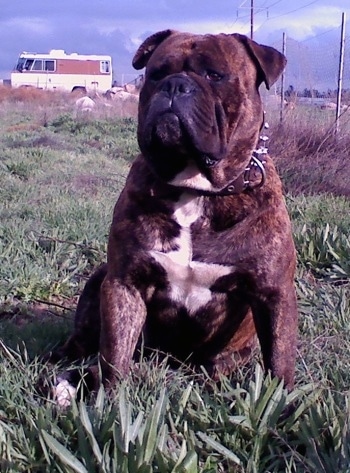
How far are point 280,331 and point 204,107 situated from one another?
36.4 inches

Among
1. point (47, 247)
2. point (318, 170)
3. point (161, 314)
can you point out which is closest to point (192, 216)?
point (161, 314)

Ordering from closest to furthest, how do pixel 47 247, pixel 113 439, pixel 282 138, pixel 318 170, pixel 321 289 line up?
pixel 113 439 < pixel 321 289 < pixel 47 247 < pixel 318 170 < pixel 282 138

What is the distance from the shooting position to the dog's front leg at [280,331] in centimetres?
311

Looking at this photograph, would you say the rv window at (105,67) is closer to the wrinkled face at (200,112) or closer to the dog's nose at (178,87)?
the wrinkled face at (200,112)

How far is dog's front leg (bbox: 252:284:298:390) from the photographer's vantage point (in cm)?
311

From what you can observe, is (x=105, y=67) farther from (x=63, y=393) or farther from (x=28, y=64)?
(x=63, y=393)

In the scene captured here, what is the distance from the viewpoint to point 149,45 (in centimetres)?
362

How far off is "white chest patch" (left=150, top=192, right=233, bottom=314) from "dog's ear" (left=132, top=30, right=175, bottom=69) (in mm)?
791

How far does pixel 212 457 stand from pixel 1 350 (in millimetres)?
1284

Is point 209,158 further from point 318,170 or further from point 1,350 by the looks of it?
point 318,170

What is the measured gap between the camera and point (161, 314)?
11.0 feet

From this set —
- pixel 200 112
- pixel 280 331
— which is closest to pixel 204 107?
pixel 200 112

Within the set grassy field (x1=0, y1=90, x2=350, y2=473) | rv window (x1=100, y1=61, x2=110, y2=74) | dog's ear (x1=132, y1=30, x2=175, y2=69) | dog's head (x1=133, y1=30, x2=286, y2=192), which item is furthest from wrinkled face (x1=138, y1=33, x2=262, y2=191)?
rv window (x1=100, y1=61, x2=110, y2=74)

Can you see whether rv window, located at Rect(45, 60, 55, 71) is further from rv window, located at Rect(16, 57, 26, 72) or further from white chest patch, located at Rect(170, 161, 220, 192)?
white chest patch, located at Rect(170, 161, 220, 192)
